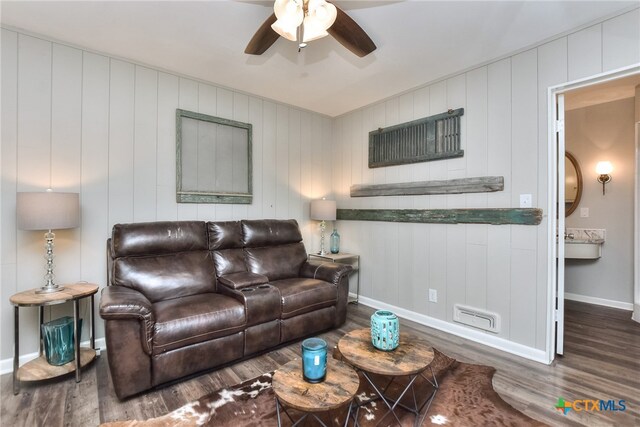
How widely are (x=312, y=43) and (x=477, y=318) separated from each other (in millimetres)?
2843

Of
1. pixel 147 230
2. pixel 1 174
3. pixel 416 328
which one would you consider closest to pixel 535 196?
pixel 416 328

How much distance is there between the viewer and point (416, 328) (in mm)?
3057

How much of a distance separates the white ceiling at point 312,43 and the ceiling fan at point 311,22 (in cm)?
23

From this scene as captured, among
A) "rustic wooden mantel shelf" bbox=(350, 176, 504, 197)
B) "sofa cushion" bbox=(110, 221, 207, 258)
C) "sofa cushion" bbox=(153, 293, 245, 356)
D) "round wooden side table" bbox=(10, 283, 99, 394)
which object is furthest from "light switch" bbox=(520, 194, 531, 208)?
"round wooden side table" bbox=(10, 283, 99, 394)

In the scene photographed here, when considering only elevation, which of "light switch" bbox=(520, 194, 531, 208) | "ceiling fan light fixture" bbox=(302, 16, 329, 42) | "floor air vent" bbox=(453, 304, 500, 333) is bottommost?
"floor air vent" bbox=(453, 304, 500, 333)

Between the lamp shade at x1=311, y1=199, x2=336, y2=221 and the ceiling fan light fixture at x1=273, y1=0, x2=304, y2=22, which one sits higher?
the ceiling fan light fixture at x1=273, y1=0, x2=304, y2=22

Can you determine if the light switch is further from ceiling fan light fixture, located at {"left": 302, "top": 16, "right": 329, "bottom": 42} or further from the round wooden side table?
the round wooden side table

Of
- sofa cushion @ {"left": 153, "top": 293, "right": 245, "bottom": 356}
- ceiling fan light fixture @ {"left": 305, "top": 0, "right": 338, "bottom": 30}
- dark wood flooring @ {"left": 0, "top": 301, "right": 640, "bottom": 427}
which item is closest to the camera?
ceiling fan light fixture @ {"left": 305, "top": 0, "right": 338, "bottom": 30}

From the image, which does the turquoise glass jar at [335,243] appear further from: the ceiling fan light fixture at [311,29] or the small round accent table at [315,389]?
the ceiling fan light fixture at [311,29]

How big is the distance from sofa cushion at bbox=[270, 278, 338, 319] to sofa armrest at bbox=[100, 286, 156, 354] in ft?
3.31

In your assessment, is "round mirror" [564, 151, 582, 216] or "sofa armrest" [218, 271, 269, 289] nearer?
"sofa armrest" [218, 271, 269, 289]

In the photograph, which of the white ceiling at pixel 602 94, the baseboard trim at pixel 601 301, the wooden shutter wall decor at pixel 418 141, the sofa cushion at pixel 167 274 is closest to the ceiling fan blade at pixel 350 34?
the wooden shutter wall decor at pixel 418 141

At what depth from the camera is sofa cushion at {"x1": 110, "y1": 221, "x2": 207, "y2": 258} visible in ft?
7.93

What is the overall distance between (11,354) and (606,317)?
5.68m
